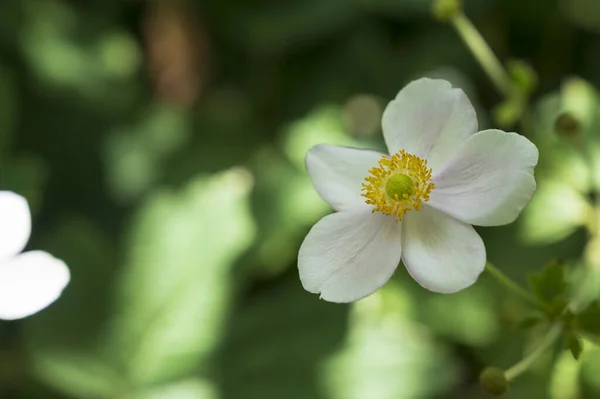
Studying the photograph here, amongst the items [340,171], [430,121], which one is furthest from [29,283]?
[430,121]

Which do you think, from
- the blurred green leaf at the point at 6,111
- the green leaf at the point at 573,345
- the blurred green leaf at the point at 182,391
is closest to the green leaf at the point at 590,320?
the green leaf at the point at 573,345

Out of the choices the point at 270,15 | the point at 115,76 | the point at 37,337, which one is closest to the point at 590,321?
the point at 37,337

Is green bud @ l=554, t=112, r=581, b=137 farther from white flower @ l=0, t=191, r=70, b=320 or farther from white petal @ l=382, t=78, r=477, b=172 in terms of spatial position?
white flower @ l=0, t=191, r=70, b=320

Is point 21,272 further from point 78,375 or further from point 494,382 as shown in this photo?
point 494,382

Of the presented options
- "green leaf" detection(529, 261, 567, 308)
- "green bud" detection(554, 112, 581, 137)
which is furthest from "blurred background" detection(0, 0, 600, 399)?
"green leaf" detection(529, 261, 567, 308)

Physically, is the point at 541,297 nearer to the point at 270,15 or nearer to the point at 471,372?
the point at 471,372

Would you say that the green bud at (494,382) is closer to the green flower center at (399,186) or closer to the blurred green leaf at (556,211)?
the green flower center at (399,186)
